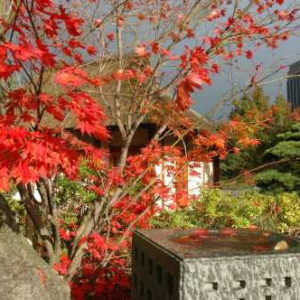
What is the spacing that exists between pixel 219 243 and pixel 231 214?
438cm

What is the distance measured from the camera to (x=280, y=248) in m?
2.89

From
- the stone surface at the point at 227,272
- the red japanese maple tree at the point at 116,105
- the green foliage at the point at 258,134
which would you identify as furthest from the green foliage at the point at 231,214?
the green foliage at the point at 258,134

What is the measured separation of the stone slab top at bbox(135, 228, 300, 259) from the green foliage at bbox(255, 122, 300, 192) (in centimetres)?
1176

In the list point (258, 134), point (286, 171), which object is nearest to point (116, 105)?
point (286, 171)

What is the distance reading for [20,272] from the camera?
316 centimetres

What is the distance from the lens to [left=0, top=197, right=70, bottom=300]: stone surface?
122 inches

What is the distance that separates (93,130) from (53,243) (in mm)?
2196

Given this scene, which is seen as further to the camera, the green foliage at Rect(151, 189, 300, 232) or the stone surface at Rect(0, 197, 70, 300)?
the green foliage at Rect(151, 189, 300, 232)

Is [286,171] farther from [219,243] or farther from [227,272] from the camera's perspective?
[227,272]

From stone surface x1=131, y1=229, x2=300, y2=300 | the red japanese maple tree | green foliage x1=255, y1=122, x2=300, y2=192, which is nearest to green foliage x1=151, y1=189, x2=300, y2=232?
the red japanese maple tree

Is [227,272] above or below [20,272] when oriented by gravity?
above

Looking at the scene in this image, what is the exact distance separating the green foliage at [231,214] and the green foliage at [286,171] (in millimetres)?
6801

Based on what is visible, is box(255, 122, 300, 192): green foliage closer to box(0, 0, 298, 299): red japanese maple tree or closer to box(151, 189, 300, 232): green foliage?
box(151, 189, 300, 232): green foliage

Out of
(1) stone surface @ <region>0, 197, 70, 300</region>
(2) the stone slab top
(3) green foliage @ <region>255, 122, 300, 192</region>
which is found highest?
(3) green foliage @ <region>255, 122, 300, 192</region>
